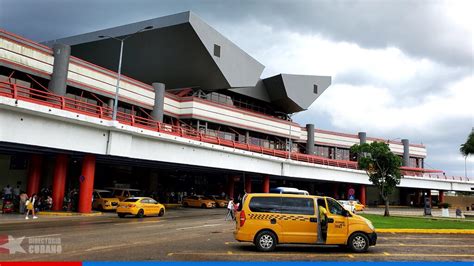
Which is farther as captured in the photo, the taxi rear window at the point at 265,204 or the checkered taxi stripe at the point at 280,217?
the taxi rear window at the point at 265,204

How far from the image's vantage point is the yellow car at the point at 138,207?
26.7 metres

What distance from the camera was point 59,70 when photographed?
35688mm

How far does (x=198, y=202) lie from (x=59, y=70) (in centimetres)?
1941

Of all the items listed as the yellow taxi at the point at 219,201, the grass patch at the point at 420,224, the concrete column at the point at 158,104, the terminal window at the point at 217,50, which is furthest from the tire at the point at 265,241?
the terminal window at the point at 217,50

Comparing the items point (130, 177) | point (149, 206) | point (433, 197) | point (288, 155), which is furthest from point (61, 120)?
point (433, 197)

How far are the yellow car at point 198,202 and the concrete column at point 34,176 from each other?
17.0 m

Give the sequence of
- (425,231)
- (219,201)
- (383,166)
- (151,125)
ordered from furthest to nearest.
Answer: (151,125), (219,201), (383,166), (425,231)

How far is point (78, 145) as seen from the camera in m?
25.3

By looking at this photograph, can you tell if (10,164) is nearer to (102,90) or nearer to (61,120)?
(102,90)

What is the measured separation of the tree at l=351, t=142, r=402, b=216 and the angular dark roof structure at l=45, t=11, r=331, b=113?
72.7ft

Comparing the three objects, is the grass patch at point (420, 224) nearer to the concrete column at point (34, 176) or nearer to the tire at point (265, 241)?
the tire at point (265, 241)

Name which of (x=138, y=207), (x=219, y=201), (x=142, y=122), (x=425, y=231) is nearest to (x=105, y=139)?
(x=142, y=122)

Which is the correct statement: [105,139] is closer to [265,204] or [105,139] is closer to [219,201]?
[265,204]

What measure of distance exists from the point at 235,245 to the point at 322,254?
10.5 ft
